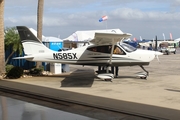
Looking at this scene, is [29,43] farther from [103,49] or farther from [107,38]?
[107,38]

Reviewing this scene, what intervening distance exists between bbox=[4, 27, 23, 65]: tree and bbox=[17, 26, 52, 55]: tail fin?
2325mm

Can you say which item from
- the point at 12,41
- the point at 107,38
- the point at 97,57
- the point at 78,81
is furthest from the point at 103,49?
the point at 12,41

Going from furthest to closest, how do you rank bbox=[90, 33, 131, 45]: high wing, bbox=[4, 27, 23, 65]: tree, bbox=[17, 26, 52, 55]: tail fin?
bbox=[4, 27, 23, 65]: tree < bbox=[17, 26, 52, 55]: tail fin < bbox=[90, 33, 131, 45]: high wing

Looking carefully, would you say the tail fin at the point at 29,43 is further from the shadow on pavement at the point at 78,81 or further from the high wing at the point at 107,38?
the high wing at the point at 107,38

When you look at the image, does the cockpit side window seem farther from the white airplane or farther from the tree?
the tree

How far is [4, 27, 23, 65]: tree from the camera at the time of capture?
1712cm

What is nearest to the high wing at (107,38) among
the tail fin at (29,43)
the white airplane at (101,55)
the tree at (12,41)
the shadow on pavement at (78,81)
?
the white airplane at (101,55)

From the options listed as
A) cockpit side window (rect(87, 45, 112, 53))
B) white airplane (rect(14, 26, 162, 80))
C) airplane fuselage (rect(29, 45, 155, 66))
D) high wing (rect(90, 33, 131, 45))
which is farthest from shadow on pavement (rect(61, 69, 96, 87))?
high wing (rect(90, 33, 131, 45))

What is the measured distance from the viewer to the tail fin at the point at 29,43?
14.9 metres

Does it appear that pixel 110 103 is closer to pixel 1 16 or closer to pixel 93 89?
pixel 93 89

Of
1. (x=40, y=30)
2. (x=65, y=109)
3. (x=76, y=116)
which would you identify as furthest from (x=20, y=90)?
(x=40, y=30)

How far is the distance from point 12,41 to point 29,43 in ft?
9.39

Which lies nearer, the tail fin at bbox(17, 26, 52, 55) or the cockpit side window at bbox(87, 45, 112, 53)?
the cockpit side window at bbox(87, 45, 112, 53)

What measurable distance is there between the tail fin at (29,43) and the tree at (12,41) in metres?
2.32
